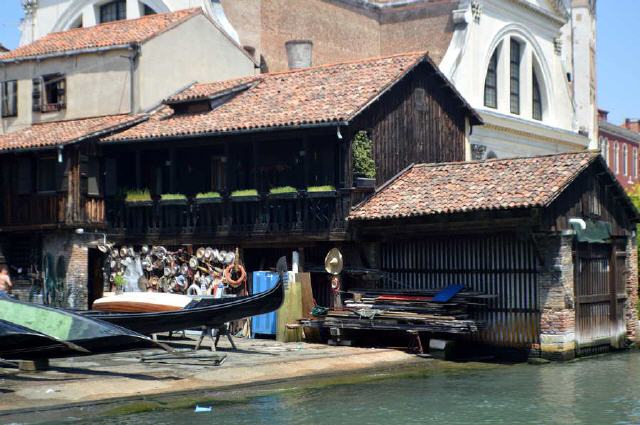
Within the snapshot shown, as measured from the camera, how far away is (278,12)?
38781mm

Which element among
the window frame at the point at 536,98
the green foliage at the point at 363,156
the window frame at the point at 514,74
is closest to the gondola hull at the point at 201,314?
the green foliage at the point at 363,156

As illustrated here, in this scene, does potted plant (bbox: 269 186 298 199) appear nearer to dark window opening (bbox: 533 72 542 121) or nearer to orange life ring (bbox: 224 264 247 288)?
orange life ring (bbox: 224 264 247 288)

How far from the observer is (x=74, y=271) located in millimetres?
28438

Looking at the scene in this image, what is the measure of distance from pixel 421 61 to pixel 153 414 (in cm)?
1302

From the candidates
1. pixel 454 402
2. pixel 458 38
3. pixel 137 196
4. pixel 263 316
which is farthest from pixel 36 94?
pixel 454 402

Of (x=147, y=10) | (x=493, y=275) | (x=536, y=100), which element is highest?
(x=147, y=10)

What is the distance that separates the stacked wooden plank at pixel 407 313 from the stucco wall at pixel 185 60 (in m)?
8.67

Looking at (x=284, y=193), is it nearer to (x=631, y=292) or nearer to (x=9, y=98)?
(x=631, y=292)

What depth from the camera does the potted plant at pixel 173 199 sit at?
28.1 metres

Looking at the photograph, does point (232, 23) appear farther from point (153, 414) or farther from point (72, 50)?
point (153, 414)

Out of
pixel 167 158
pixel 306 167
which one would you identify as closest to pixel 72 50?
pixel 167 158

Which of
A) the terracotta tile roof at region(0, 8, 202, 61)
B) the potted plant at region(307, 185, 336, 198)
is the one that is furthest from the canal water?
the terracotta tile roof at region(0, 8, 202, 61)

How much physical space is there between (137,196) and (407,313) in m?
8.26

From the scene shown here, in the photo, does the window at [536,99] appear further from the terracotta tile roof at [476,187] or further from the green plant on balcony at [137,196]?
the green plant on balcony at [137,196]
